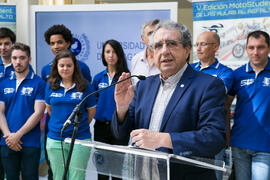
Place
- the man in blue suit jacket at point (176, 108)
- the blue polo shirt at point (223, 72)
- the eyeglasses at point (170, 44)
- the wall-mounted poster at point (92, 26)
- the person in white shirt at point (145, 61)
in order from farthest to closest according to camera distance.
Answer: the wall-mounted poster at point (92, 26) < the person in white shirt at point (145, 61) < the blue polo shirt at point (223, 72) < the eyeglasses at point (170, 44) < the man in blue suit jacket at point (176, 108)

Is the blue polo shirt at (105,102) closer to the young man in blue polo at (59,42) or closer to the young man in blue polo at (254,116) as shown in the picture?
Result: the young man in blue polo at (59,42)

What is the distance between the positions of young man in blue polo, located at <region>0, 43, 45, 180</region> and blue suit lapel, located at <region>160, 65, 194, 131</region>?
6.66 ft

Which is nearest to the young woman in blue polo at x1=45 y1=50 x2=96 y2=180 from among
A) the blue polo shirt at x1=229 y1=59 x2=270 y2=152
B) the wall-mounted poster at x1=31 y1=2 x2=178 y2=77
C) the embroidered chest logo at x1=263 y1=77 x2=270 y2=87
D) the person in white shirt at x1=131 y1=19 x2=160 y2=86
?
the person in white shirt at x1=131 y1=19 x2=160 y2=86

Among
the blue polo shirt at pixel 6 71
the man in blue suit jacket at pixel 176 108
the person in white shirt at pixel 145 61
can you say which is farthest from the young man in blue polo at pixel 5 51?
the man in blue suit jacket at pixel 176 108

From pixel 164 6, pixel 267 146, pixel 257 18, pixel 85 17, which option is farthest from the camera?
pixel 85 17

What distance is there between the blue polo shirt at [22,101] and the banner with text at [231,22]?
1776 millimetres

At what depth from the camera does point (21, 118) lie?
3.34 metres

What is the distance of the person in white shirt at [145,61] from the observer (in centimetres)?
321

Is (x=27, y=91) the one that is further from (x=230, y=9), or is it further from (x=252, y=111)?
(x=230, y=9)

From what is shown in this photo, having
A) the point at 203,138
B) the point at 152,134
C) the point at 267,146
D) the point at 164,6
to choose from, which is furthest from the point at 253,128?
the point at 164,6

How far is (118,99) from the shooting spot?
66.7 inches

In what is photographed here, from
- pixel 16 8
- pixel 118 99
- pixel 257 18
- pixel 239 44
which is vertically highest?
pixel 16 8

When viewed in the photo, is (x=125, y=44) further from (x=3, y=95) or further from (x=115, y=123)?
(x=115, y=123)

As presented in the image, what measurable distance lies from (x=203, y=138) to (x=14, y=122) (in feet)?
7.77
